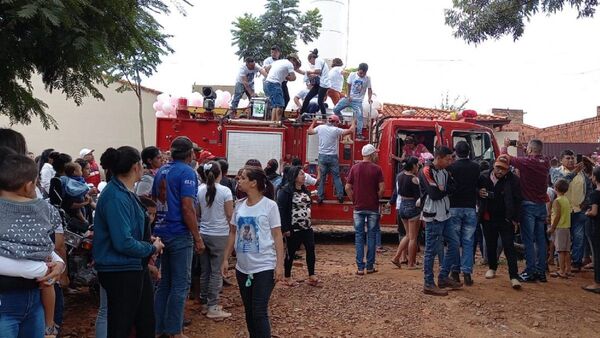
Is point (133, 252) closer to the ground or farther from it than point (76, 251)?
farther from it

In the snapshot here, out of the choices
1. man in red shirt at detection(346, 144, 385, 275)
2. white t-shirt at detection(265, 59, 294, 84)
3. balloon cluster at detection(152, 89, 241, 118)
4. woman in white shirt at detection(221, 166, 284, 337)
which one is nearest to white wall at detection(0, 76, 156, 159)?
balloon cluster at detection(152, 89, 241, 118)

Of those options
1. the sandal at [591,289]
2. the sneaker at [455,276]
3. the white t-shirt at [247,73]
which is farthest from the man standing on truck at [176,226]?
the white t-shirt at [247,73]

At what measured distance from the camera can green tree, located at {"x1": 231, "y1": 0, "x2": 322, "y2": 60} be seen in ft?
56.8

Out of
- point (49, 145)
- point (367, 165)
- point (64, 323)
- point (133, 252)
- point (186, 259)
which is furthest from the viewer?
point (49, 145)

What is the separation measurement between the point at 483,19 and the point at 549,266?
4.24 m

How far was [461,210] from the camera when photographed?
707 cm

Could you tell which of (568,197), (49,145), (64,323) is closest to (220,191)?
(64,323)

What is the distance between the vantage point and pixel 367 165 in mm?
7945

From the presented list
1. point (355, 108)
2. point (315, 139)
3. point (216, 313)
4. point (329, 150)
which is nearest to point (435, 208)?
point (216, 313)

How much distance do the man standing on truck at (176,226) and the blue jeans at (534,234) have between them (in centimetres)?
483

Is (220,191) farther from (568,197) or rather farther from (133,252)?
(568,197)

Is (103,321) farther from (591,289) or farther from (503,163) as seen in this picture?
(591,289)

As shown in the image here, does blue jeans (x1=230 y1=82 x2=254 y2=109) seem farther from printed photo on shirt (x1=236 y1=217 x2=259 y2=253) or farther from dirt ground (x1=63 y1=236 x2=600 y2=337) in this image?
printed photo on shirt (x1=236 y1=217 x2=259 y2=253)

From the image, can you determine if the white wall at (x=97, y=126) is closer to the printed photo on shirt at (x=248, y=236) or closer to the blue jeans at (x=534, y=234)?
the blue jeans at (x=534, y=234)
